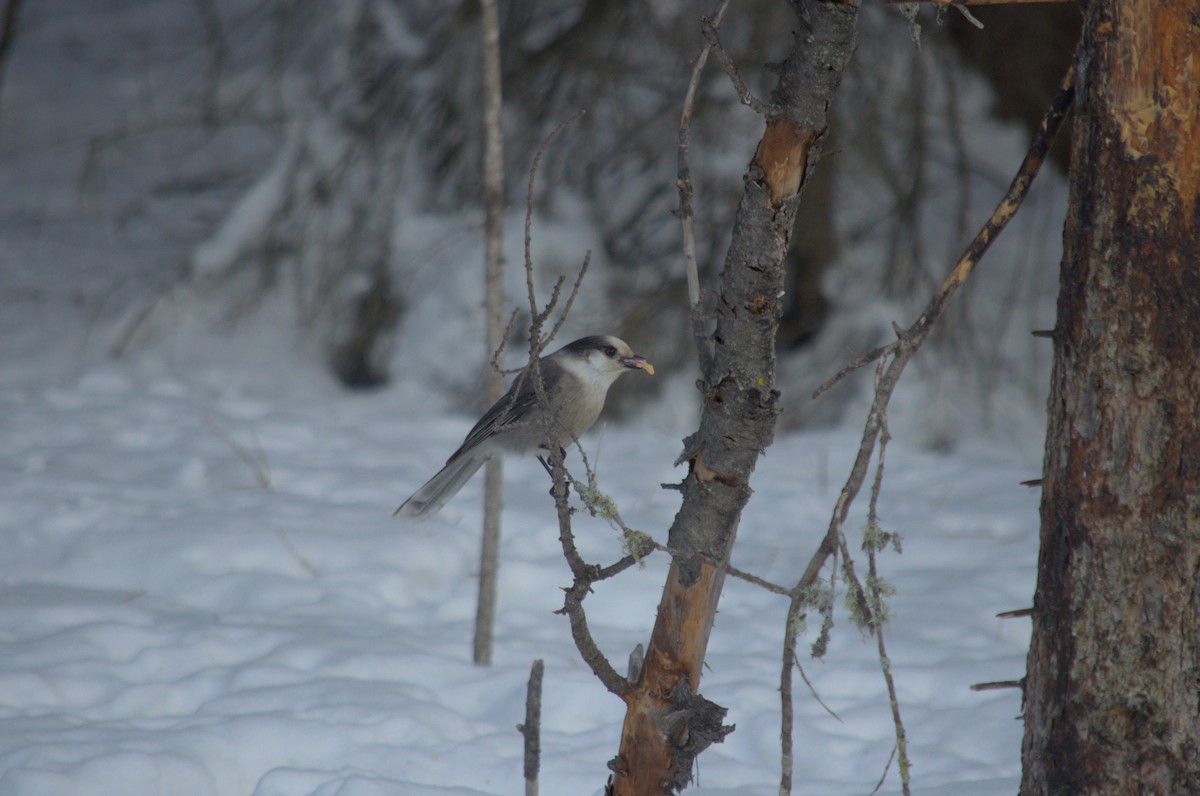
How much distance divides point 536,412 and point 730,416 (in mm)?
1026

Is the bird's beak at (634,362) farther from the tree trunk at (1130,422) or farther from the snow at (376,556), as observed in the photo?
the tree trunk at (1130,422)

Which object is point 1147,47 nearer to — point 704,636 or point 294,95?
point 704,636

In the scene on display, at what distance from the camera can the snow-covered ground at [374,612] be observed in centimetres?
254

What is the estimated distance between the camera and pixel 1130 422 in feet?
4.94

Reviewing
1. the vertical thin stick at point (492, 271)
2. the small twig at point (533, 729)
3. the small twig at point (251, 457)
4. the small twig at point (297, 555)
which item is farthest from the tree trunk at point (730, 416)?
the small twig at point (251, 457)

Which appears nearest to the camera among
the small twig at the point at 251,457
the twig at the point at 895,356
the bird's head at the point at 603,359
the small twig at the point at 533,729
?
the twig at the point at 895,356

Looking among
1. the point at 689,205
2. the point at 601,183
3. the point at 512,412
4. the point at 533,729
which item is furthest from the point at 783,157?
the point at 601,183

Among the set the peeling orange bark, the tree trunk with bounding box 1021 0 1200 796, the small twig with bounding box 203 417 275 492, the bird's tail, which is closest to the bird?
the bird's tail

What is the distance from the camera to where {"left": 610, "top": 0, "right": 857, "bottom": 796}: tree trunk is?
1.59 m

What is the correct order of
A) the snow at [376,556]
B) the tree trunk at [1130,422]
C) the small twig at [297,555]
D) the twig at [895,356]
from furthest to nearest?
the small twig at [297,555], the snow at [376,556], the twig at [895,356], the tree trunk at [1130,422]

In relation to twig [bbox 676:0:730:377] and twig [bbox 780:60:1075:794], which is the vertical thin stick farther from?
twig [bbox 780:60:1075:794]

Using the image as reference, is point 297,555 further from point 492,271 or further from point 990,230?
point 990,230

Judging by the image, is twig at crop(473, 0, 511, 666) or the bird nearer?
the bird

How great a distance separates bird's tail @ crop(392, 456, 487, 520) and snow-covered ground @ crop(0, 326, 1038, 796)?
22.7 inches
